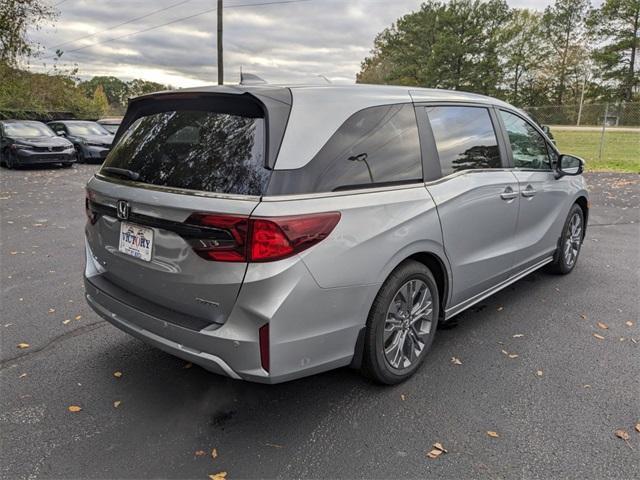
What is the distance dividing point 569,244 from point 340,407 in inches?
132

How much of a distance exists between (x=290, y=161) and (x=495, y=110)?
2.28m

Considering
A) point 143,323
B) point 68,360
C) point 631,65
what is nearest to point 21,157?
point 68,360

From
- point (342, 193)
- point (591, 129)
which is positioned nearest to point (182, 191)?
point (342, 193)

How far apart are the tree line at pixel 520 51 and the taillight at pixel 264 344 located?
1956 inches

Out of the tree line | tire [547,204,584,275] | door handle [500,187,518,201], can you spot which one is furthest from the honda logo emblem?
the tree line

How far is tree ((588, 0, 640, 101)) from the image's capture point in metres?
49.6

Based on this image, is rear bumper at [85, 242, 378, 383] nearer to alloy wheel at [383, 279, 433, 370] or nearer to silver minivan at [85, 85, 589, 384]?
silver minivan at [85, 85, 589, 384]

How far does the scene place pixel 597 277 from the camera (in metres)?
4.87

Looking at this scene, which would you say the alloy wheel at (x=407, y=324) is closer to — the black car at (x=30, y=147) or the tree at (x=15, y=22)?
the black car at (x=30, y=147)

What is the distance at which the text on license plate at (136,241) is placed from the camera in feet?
7.94

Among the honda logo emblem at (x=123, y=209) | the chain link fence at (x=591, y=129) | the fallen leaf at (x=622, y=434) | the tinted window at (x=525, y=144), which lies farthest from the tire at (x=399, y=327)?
the chain link fence at (x=591, y=129)

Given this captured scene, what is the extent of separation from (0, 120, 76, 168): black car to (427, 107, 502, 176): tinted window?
14198 mm

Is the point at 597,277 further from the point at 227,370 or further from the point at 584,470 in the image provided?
the point at 227,370

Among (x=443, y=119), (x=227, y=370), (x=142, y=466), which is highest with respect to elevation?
(x=443, y=119)
